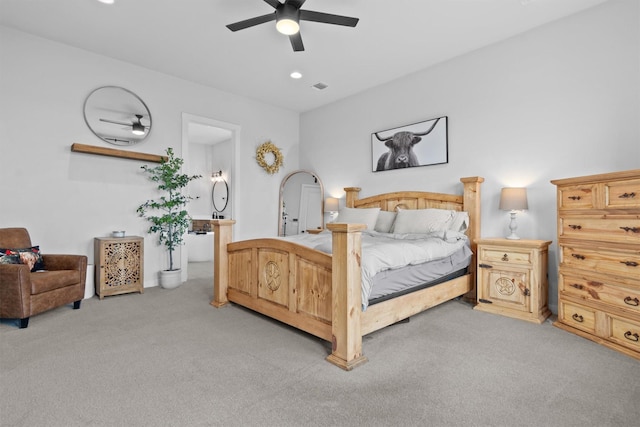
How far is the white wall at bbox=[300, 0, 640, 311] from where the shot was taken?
9.39 ft

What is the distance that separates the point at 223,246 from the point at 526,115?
356cm

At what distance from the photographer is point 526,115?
3418 millimetres

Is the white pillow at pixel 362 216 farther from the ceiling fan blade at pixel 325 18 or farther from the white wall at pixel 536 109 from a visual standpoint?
the ceiling fan blade at pixel 325 18

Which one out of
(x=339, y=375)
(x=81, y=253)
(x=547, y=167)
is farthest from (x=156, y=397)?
(x=547, y=167)

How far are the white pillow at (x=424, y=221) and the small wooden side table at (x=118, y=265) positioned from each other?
3.21 metres

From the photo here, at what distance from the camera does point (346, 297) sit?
210 cm

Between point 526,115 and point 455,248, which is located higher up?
point 526,115

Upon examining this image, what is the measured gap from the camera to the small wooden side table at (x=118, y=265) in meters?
3.69

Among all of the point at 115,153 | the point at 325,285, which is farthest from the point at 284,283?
the point at 115,153

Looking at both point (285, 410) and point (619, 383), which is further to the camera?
point (619, 383)

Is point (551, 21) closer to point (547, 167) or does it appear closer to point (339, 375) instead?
point (547, 167)

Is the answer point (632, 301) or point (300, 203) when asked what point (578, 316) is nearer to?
point (632, 301)

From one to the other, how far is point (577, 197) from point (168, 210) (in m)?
4.67

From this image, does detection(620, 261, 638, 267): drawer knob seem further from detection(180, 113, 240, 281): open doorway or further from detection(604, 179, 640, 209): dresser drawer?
detection(180, 113, 240, 281): open doorway
